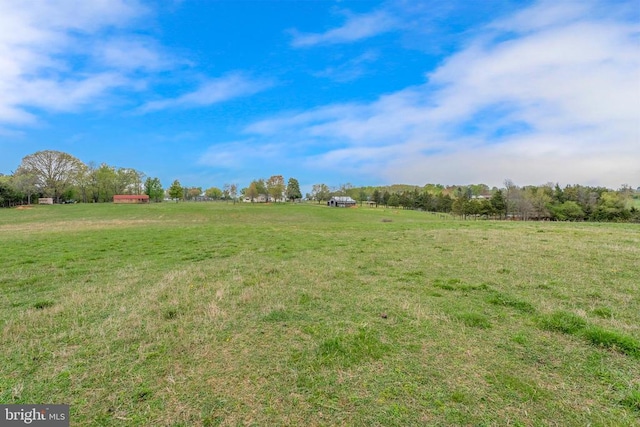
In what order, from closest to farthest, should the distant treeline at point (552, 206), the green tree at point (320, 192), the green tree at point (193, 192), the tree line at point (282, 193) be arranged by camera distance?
the distant treeline at point (552, 206) < the tree line at point (282, 193) < the green tree at point (320, 192) < the green tree at point (193, 192)

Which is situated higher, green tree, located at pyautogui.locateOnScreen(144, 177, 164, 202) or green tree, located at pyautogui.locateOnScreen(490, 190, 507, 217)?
green tree, located at pyautogui.locateOnScreen(144, 177, 164, 202)

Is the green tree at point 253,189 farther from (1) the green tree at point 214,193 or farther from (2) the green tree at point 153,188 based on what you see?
(1) the green tree at point 214,193

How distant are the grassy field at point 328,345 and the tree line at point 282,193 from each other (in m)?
64.6

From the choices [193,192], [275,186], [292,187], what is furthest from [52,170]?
[193,192]

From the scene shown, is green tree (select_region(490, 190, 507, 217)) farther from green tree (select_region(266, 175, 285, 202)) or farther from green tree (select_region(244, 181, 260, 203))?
green tree (select_region(244, 181, 260, 203))

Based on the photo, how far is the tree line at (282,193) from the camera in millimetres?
61000

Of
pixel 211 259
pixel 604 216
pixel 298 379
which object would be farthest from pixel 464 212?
pixel 298 379

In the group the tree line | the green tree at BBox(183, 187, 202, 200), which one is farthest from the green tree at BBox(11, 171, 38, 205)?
the green tree at BBox(183, 187, 202, 200)

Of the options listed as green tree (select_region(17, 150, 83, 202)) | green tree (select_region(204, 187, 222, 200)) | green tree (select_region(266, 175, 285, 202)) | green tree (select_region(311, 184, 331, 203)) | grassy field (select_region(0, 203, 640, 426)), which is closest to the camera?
grassy field (select_region(0, 203, 640, 426))

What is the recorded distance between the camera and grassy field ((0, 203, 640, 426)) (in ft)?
9.43

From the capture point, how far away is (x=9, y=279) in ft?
25.7

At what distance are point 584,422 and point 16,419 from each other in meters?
5.95

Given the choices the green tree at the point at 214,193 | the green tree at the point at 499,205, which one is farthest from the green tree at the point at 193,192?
the green tree at the point at 499,205

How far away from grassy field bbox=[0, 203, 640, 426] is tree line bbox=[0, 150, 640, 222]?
2545 inches
